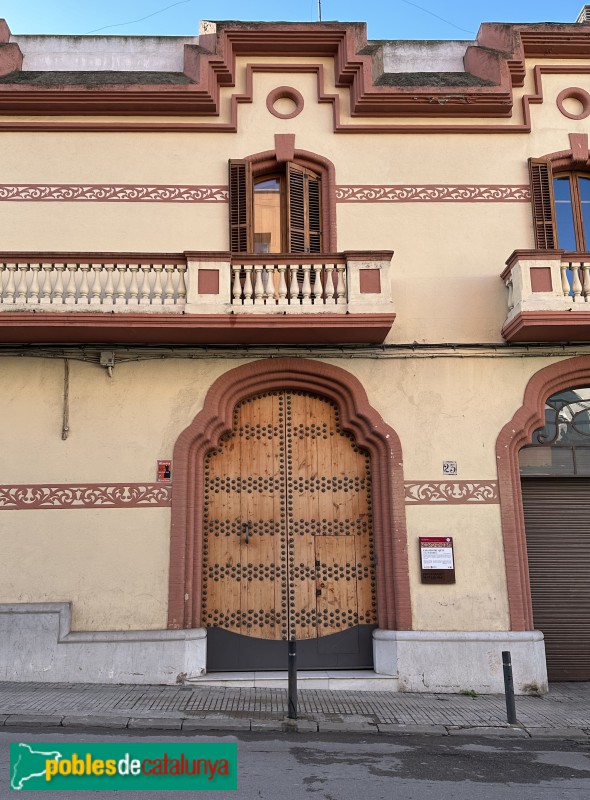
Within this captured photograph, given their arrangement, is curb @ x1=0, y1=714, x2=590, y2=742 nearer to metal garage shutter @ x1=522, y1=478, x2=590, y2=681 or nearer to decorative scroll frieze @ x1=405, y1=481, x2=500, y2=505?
metal garage shutter @ x1=522, y1=478, x2=590, y2=681

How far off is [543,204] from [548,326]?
2512 millimetres

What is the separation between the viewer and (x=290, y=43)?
12.7 m

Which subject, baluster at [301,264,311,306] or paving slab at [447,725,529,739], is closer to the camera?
paving slab at [447,725,529,739]

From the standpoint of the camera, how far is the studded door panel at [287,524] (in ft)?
35.9

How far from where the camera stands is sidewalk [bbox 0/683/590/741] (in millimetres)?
8227

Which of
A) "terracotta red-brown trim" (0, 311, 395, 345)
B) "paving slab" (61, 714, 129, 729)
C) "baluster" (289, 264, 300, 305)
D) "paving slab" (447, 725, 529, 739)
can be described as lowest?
"paving slab" (447, 725, 529, 739)

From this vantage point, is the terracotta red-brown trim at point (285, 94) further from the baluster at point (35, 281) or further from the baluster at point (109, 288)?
the baluster at point (35, 281)

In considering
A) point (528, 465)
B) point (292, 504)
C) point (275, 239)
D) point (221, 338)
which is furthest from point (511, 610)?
point (275, 239)

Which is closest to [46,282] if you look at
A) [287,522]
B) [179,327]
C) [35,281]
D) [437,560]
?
[35,281]

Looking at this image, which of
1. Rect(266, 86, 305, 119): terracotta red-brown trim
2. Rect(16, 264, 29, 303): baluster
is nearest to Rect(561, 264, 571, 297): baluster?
Rect(266, 86, 305, 119): terracotta red-brown trim

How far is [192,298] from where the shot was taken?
424 inches

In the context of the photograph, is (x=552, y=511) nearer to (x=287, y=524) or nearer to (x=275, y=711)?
(x=287, y=524)

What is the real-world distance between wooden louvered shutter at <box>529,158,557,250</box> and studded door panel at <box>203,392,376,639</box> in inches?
178

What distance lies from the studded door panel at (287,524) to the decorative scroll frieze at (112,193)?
11.7 feet
